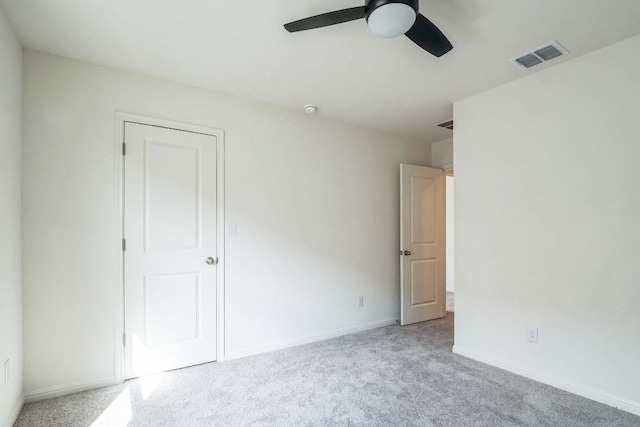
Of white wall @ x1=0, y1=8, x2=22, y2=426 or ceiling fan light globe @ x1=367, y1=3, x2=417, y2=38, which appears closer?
ceiling fan light globe @ x1=367, y1=3, x2=417, y2=38

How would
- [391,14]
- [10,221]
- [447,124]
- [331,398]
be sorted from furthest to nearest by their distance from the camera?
[447,124], [331,398], [10,221], [391,14]

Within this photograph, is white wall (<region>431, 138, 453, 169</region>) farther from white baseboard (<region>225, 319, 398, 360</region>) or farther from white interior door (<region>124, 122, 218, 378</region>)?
white interior door (<region>124, 122, 218, 378</region>)

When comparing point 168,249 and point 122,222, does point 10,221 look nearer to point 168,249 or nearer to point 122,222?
point 122,222

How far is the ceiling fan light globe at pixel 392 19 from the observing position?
4.69 feet

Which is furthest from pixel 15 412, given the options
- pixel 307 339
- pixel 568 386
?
pixel 568 386

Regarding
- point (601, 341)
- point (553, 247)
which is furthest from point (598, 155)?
point (601, 341)

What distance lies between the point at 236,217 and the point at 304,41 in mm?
1617

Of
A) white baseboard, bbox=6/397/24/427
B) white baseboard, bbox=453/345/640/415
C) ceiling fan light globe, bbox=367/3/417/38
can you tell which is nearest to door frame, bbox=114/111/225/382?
white baseboard, bbox=6/397/24/427

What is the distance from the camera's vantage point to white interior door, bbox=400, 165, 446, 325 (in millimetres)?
4000

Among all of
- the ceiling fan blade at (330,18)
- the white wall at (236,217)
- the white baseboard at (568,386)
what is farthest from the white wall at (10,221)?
the white baseboard at (568,386)

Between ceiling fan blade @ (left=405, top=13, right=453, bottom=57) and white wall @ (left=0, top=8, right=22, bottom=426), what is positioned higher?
ceiling fan blade @ (left=405, top=13, right=453, bottom=57)

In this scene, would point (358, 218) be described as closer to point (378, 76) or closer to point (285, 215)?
point (285, 215)

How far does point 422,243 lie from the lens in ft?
13.7

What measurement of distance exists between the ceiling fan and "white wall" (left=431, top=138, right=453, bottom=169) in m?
2.87
